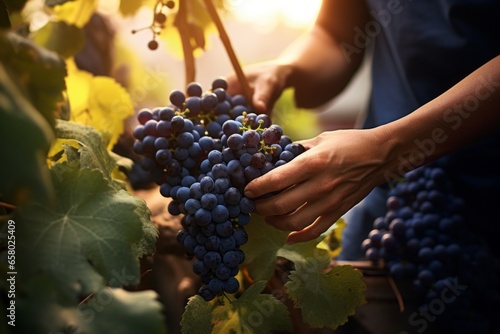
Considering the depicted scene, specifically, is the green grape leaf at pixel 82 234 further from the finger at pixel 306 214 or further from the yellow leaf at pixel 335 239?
the yellow leaf at pixel 335 239

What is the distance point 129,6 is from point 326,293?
0.65 m

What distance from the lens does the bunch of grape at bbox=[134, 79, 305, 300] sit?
685 mm

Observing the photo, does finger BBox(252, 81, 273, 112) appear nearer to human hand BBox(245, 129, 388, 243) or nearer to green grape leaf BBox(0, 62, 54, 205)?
human hand BBox(245, 129, 388, 243)

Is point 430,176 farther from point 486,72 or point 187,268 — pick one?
point 187,268

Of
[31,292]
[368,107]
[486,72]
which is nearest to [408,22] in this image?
[368,107]

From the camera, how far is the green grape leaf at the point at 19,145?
1.26 ft

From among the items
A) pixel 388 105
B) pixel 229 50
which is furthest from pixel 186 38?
pixel 388 105

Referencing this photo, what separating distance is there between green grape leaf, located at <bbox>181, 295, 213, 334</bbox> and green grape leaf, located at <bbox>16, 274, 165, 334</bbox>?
17 cm

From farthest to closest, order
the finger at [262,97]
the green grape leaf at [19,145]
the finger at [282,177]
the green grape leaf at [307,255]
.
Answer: the finger at [262,97] < the green grape leaf at [307,255] < the finger at [282,177] < the green grape leaf at [19,145]

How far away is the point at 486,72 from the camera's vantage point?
0.74 meters

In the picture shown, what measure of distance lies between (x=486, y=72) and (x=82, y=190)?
1.91ft

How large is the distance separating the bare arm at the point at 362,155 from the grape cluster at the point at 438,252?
0.20 m

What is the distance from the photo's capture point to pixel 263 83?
973 mm

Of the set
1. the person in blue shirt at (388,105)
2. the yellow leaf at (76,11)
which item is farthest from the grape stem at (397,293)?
the yellow leaf at (76,11)
